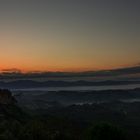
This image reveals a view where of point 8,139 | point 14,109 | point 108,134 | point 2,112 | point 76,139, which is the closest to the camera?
point 8,139

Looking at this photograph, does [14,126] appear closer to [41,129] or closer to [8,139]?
[41,129]

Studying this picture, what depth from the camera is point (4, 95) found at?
12669cm

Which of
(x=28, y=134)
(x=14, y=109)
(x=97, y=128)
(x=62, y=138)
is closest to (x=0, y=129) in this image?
(x=28, y=134)

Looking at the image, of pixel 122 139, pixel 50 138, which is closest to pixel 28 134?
pixel 50 138

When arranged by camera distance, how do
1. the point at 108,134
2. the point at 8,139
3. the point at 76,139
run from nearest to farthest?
1. the point at 8,139
2. the point at 108,134
3. the point at 76,139

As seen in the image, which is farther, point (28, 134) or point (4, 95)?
point (4, 95)

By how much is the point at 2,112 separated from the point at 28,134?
99.9ft

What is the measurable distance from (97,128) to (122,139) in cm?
413

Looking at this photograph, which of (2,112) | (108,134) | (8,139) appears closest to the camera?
(8,139)

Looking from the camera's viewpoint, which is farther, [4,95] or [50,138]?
[4,95]

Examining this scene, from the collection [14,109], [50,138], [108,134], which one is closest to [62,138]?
[50,138]

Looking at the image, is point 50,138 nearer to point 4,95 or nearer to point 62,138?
point 62,138

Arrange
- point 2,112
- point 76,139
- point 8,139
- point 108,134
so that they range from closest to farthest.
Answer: point 8,139, point 108,134, point 76,139, point 2,112

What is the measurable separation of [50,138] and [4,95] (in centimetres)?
5429
